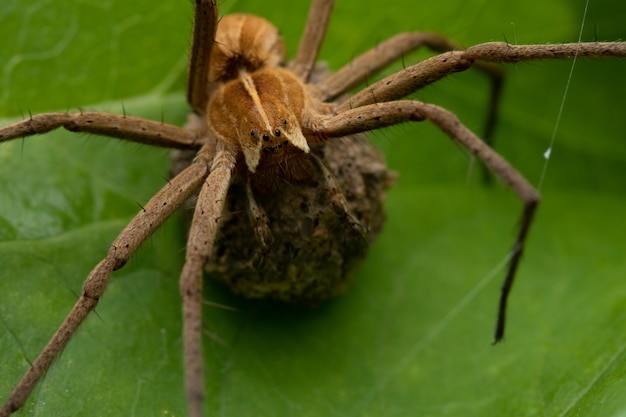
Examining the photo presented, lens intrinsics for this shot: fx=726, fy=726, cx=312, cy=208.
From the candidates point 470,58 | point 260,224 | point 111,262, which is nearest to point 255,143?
point 260,224

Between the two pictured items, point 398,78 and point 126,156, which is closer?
point 398,78

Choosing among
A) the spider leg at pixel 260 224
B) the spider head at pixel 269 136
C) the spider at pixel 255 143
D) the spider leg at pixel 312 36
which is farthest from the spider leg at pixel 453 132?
the spider leg at pixel 312 36

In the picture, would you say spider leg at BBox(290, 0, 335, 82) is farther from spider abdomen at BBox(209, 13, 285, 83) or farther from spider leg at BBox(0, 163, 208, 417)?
spider leg at BBox(0, 163, 208, 417)

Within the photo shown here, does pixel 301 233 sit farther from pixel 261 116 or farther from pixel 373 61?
pixel 373 61

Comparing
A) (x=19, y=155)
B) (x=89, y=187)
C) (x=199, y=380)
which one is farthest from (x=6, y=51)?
(x=199, y=380)

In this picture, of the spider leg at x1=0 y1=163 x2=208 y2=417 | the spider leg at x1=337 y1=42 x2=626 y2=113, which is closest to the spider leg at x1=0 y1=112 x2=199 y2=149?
the spider leg at x1=0 y1=163 x2=208 y2=417

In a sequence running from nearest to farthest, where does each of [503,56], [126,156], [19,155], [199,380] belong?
[199,380]
[503,56]
[19,155]
[126,156]

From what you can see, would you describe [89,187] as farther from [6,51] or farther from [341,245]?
[341,245]

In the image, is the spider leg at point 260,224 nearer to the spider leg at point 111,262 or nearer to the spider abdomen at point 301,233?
the spider abdomen at point 301,233
